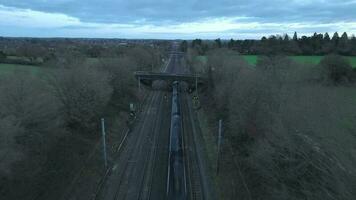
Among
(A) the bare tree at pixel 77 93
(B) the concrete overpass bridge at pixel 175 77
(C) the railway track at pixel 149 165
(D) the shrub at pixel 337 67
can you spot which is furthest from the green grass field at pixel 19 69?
(D) the shrub at pixel 337 67

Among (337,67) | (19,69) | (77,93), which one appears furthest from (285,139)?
(337,67)

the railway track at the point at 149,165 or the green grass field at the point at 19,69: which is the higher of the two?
the green grass field at the point at 19,69

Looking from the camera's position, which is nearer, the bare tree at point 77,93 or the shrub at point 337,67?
the bare tree at point 77,93

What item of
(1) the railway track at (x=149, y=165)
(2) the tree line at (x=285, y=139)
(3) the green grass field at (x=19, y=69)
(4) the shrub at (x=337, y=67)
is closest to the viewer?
(2) the tree line at (x=285, y=139)

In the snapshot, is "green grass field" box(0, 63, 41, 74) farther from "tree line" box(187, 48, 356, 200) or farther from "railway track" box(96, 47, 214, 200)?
"tree line" box(187, 48, 356, 200)

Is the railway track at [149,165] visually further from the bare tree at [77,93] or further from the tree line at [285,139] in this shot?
the bare tree at [77,93]

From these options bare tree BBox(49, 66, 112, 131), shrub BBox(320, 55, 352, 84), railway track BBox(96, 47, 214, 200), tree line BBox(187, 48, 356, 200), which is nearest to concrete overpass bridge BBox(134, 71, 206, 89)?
railway track BBox(96, 47, 214, 200)

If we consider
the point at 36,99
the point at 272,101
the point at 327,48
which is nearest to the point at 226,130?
the point at 272,101

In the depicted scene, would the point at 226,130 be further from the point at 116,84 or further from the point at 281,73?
the point at 116,84

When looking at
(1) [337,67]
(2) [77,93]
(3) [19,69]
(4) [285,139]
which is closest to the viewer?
(4) [285,139]

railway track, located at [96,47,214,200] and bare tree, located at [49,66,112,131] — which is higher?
bare tree, located at [49,66,112,131]

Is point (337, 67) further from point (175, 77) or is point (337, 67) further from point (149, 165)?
point (149, 165)
